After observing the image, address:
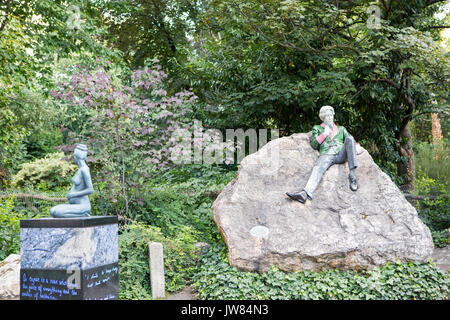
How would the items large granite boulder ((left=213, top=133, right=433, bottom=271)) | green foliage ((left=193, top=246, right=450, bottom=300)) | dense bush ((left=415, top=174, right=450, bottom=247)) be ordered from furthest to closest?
dense bush ((left=415, top=174, right=450, bottom=247)), large granite boulder ((left=213, top=133, right=433, bottom=271)), green foliage ((left=193, top=246, right=450, bottom=300))

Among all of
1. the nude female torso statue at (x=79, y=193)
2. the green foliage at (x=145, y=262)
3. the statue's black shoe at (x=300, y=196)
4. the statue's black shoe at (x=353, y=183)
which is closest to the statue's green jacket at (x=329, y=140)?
the statue's black shoe at (x=353, y=183)

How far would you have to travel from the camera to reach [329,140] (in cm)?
673

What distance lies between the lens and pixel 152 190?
8219 millimetres

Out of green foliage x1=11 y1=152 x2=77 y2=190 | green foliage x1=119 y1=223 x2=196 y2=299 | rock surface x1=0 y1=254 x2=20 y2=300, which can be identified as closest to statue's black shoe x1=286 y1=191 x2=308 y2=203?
green foliage x1=119 y1=223 x2=196 y2=299

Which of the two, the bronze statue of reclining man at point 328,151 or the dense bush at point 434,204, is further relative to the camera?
the dense bush at point 434,204

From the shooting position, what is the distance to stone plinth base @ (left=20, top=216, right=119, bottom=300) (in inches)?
174

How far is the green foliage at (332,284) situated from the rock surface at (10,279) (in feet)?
8.36

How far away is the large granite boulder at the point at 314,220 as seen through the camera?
5.91 meters

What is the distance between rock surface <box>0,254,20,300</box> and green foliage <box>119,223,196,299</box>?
1.43m

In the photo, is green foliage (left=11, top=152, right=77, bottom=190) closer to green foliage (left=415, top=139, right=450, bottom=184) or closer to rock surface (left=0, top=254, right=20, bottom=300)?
rock surface (left=0, top=254, right=20, bottom=300)

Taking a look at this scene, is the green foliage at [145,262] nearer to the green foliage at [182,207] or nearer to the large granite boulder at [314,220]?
the green foliage at [182,207]

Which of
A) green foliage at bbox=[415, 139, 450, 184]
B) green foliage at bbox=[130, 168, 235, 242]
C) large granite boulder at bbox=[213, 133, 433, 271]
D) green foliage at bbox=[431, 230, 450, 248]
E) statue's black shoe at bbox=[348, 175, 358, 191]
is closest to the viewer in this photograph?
large granite boulder at bbox=[213, 133, 433, 271]

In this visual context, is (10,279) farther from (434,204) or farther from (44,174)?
(434,204)
